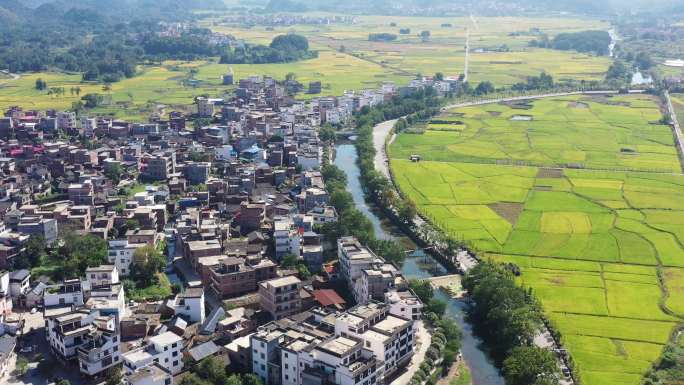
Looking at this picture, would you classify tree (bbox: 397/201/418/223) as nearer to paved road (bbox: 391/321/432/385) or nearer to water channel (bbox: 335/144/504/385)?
water channel (bbox: 335/144/504/385)

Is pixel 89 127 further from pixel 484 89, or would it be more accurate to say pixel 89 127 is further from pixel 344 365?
pixel 484 89

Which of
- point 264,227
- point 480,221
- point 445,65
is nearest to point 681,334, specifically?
point 480,221

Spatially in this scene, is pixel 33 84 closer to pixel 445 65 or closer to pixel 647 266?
pixel 445 65

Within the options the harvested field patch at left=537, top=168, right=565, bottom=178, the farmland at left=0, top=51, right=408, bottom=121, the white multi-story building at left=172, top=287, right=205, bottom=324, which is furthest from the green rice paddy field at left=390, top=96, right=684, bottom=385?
the farmland at left=0, top=51, right=408, bottom=121

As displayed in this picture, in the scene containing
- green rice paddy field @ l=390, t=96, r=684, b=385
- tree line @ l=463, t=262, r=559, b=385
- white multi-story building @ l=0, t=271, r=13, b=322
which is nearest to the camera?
tree line @ l=463, t=262, r=559, b=385

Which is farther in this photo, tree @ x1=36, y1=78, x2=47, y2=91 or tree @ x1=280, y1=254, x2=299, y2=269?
tree @ x1=36, y1=78, x2=47, y2=91

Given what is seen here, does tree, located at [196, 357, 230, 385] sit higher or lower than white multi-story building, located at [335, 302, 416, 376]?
lower
